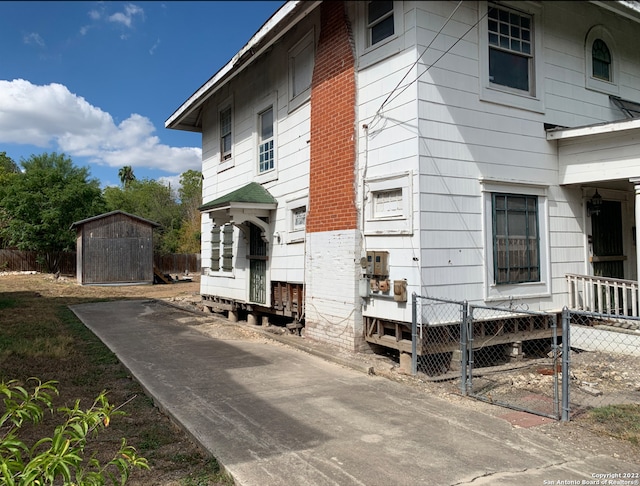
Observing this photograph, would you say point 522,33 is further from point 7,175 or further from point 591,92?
point 7,175

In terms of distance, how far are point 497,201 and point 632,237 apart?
13.8 feet

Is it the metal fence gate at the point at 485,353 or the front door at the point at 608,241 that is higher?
the front door at the point at 608,241

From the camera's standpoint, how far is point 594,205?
8.97 metres

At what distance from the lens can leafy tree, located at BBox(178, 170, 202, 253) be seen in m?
54.7

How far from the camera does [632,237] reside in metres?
9.87

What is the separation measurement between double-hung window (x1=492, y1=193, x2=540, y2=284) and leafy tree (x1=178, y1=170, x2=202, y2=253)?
48993mm

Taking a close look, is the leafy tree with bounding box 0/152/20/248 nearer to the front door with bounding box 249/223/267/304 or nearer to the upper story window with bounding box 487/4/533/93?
the front door with bounding box 249/223/267/304

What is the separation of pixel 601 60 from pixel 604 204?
2.86 meters

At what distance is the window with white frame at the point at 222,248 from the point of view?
1323 cm

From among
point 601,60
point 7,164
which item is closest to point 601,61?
point 601,60

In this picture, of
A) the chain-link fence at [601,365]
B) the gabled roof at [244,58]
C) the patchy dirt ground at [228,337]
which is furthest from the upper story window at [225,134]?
the chain-link fence at [601,365]

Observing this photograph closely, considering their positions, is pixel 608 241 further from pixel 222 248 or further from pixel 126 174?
pixel 126 174

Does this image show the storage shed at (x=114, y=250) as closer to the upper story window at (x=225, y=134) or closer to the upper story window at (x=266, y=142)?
the upper story window at (x=225, y=134)

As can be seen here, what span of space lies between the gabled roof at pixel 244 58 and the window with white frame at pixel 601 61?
5.47 meters
